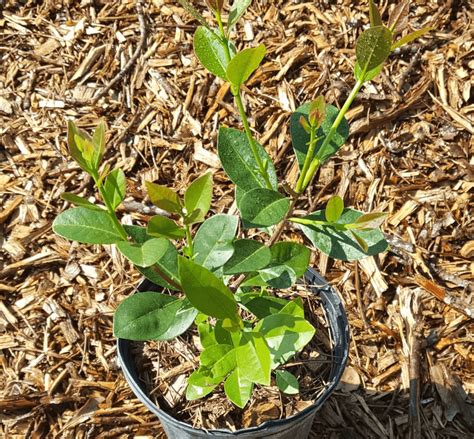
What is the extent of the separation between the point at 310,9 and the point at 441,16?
0.45 meters

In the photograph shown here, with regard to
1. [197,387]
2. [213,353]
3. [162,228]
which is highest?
[162,228]

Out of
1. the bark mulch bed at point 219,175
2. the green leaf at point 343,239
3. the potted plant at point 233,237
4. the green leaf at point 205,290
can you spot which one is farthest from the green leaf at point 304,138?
the bark mulch bed at point 219,175

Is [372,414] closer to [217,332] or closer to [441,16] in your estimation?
[217,332]

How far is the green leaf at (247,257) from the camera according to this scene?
1.10m

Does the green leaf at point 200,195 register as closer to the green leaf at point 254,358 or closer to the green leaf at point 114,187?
the green leaf at point 114,187

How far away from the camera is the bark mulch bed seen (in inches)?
71.1

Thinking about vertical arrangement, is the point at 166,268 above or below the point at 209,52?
below

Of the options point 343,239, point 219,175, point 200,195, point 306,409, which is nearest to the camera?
point 200,195

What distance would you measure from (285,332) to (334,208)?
228mm

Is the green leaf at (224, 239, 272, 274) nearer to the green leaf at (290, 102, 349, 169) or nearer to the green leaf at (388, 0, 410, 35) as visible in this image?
the green leaf at (290, 102, 349, 169)

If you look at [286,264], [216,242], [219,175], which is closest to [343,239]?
[286,264]

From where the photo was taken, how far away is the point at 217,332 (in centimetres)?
115

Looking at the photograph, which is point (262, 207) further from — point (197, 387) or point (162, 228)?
point (197, 387)

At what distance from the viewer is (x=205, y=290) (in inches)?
39.4
